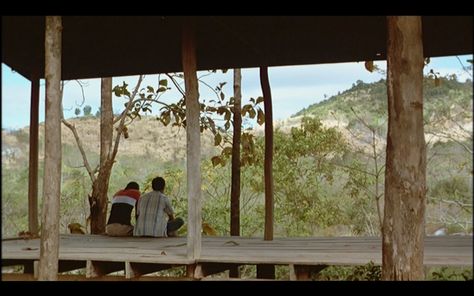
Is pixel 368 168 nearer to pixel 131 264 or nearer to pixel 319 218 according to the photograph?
pixel 319 218

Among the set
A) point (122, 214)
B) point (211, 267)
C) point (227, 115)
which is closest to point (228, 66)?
point (227, 115)

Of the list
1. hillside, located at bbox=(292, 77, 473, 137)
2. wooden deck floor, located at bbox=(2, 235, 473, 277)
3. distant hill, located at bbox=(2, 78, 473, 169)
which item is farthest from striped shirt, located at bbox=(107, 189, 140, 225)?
hillside, located at bbox=(292, 77, 473, 137)

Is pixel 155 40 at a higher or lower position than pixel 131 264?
higher

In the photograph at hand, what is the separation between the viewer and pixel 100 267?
6.95 m

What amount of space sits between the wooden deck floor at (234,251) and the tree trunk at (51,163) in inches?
53.7

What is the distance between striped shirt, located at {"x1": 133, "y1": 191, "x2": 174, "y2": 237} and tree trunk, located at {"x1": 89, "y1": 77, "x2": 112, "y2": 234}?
72.1 inches

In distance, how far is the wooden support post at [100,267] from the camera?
680 cm

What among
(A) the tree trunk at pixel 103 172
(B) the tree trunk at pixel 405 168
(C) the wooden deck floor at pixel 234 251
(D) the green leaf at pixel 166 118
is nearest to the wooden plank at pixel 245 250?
(C) the wooden deck floor at pixel 234 251

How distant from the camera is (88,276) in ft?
22.4

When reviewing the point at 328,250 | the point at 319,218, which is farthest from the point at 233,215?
the point at 319,218

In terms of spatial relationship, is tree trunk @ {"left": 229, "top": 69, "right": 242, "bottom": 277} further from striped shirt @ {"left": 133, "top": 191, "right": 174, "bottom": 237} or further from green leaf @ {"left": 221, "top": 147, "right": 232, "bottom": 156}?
striped shirt @ {"left": 133, "top": 191, "right": 174, "bottom": 237}

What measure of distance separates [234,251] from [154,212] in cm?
197

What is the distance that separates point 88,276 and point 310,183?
9171mm

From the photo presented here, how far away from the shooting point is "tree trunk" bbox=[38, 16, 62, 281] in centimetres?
531
